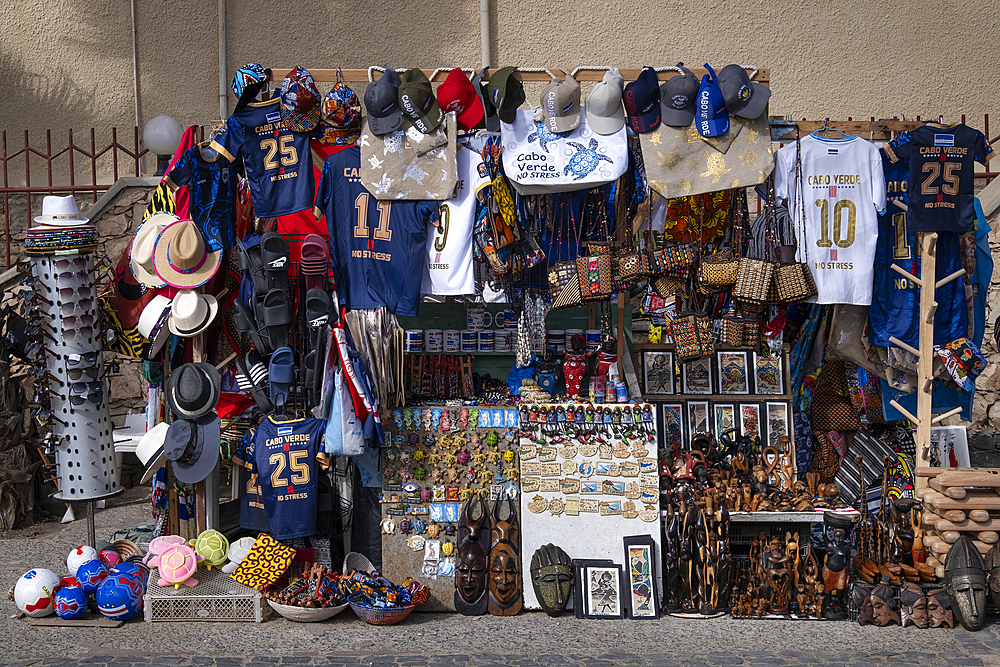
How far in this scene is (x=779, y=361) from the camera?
6629 mm

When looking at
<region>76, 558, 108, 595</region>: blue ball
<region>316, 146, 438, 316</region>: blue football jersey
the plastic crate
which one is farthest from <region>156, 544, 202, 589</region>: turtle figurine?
<region>316, 146, 438, 316</region>: blue football jersey

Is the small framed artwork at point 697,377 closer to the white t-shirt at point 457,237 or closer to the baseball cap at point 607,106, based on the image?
the white t-shirt at point 457,237

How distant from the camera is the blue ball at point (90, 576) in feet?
18.6

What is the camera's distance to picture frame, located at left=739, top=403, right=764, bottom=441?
258 inches

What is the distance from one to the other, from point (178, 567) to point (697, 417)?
375 cm

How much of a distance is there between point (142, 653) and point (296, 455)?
1469 millimetres

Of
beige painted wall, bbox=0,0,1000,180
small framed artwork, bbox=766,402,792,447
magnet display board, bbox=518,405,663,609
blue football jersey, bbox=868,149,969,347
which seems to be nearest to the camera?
magnet display board, bbox=518,405,663,609

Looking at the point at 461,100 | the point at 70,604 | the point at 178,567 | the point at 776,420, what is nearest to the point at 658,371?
the point at 776,420

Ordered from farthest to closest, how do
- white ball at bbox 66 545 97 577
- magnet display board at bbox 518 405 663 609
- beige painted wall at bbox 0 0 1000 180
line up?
beige painted wall at bbox 0 0 1000 180 → white ball at bbox 66 545 97 577 → magnet display board at bbox 518 405 663 609

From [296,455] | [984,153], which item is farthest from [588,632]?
[984,153]

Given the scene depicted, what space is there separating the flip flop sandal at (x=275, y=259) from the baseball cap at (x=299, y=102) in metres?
0.76

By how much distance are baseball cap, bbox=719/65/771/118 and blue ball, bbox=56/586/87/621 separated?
16.8 ft

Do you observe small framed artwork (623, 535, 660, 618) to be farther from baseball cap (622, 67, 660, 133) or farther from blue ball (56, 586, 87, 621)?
blue ball (56, 586, 87, 621)

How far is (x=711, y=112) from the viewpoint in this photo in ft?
18.6
